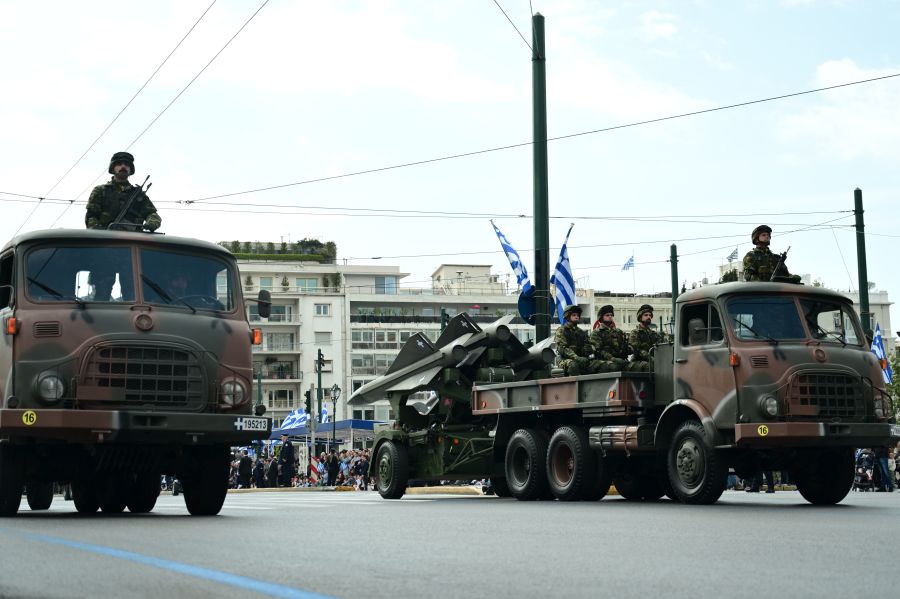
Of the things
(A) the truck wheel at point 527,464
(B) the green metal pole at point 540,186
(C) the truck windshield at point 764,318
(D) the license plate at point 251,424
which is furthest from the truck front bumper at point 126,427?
(B) the green metal pole at point 540,186

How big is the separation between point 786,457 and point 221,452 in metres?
6.90

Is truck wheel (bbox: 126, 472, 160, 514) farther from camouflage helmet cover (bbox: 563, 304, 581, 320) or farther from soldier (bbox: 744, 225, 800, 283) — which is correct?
soldier (bbox: 744, 225, 800, 283)

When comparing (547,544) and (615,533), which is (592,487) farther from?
(547,544)

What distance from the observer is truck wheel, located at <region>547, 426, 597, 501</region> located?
1806cm

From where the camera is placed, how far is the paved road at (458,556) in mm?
6730

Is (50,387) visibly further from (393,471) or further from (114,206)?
(393,471)

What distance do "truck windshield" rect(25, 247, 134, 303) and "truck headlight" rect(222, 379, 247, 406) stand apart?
4.32 ft

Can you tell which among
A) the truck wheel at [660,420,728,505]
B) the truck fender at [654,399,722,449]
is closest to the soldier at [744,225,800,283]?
the truck fender at [654,399,722,449]

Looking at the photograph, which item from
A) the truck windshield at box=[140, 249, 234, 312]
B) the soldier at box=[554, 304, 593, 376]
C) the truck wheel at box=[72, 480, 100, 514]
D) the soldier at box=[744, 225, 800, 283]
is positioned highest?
the soldier at box=[744, 225, 800, 283]

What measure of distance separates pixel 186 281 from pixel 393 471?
8266 millimetres

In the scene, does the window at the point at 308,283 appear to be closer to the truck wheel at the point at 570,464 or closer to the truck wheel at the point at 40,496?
the truck wheel at the point at 570,464

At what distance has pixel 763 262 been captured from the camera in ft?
57.7

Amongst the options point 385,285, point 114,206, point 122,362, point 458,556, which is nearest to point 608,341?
point 114,206

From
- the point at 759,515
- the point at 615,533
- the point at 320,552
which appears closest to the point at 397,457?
the point at 759,515
